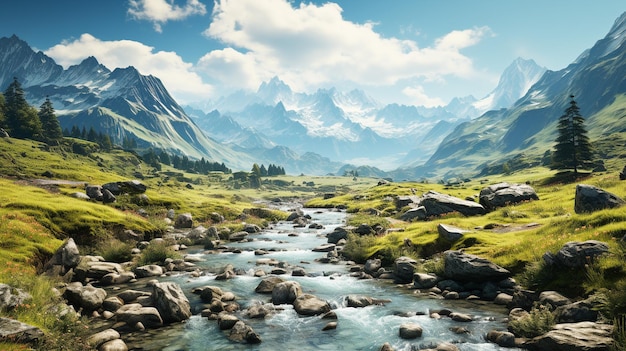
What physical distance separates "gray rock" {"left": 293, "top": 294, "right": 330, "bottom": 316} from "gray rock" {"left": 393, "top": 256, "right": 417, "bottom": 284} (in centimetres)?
833

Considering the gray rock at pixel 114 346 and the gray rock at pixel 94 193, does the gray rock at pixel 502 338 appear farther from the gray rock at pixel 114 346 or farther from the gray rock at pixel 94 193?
the gray rock at pixel 94 193

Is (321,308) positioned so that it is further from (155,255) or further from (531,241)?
(155,255)

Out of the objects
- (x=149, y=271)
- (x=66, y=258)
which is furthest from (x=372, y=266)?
(x=66, y=258)

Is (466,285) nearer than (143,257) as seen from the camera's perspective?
Yes

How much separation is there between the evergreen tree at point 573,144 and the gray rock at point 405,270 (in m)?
70.2

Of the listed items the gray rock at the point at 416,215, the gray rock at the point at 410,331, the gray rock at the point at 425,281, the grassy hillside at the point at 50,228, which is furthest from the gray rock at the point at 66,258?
the gray rock at the point at 416,215

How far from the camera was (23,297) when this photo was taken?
15.1 m

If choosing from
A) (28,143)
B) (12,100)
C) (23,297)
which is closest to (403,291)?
(23,297)

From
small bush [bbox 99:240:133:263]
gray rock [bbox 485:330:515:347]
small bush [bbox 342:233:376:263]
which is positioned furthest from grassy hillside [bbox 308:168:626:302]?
small bush [bbox 99:240:133:263]

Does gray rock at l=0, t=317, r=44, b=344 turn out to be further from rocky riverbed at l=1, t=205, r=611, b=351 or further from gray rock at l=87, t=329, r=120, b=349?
rocky riverbed at l=1, t=205, r=611, b=351

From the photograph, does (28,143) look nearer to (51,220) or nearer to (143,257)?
(51,220)

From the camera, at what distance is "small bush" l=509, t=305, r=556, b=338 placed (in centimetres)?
1536

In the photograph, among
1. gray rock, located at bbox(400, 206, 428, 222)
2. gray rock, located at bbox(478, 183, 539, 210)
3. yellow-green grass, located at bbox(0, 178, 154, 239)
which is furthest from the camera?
gray rock, located at bbox(400, 206, 428, 222)

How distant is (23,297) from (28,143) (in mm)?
155842
